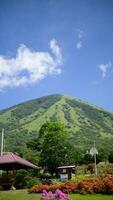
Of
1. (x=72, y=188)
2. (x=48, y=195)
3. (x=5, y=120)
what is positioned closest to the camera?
(x=48, y=195)

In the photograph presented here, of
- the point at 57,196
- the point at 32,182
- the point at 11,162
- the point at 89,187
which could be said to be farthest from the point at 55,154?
the point at 57,196

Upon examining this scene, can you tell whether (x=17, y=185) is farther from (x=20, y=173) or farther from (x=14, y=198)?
(x=14, y=198)

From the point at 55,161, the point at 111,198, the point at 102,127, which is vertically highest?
the point at 102,127

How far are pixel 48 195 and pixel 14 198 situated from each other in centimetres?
1193

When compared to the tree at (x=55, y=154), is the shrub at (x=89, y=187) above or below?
below

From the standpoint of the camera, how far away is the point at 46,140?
63.8 m

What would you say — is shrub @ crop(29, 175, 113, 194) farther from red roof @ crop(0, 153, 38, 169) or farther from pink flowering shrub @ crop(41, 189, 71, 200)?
pink flowering shrub @ crop(41, 189, 71, 200)

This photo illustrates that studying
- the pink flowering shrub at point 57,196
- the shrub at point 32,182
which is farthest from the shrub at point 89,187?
the pink flowering shrub at point 57,196

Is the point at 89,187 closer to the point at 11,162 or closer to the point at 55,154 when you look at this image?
the point at 11,162

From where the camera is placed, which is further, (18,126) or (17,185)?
(18,126)

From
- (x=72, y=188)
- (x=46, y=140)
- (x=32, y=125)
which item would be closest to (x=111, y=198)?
(x=72, y=188)

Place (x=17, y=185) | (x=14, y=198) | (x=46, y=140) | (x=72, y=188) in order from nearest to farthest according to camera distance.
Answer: (x=14, y=198)
(x=72, y=188)
(x=17, y=185)
(x=46, y=140)

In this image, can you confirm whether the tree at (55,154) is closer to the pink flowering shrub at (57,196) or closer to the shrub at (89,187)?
the shrub at (89,187)

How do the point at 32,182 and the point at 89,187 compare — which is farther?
the point at 32,182
